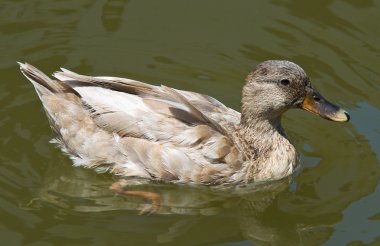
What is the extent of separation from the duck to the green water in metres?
0.25

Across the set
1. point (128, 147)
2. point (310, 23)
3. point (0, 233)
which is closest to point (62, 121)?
point (128, 147)

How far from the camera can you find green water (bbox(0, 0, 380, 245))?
7602 mm

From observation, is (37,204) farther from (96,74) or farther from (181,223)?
(96,74)

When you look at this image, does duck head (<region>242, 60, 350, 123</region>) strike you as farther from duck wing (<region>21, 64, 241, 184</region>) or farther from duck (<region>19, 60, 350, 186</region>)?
duck wing (<region>21, 64, 241, 184</region>)

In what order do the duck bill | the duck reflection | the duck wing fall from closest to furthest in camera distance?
the duck reflection → the duck wing → the duck bill

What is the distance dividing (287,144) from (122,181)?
5.66 ft

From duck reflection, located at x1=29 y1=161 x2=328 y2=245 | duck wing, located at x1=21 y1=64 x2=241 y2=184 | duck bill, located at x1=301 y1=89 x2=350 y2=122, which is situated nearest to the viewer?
duck reflection, located at x1=29 y1=161 x2=328 y2=245

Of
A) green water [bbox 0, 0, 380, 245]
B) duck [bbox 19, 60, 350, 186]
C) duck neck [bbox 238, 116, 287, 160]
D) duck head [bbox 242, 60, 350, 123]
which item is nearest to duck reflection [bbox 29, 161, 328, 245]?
green water [bbox 0, 0, 380, 245]

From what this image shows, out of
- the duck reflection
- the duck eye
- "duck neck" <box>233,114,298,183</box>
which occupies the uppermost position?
the duck eye

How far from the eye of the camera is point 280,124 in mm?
8578

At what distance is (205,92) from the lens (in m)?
9.66

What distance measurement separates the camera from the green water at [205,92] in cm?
760

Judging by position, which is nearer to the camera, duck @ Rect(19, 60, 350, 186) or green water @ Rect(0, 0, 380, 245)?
green water @ Rect(0, 0, 380, 245)

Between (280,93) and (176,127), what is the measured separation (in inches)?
42.3
